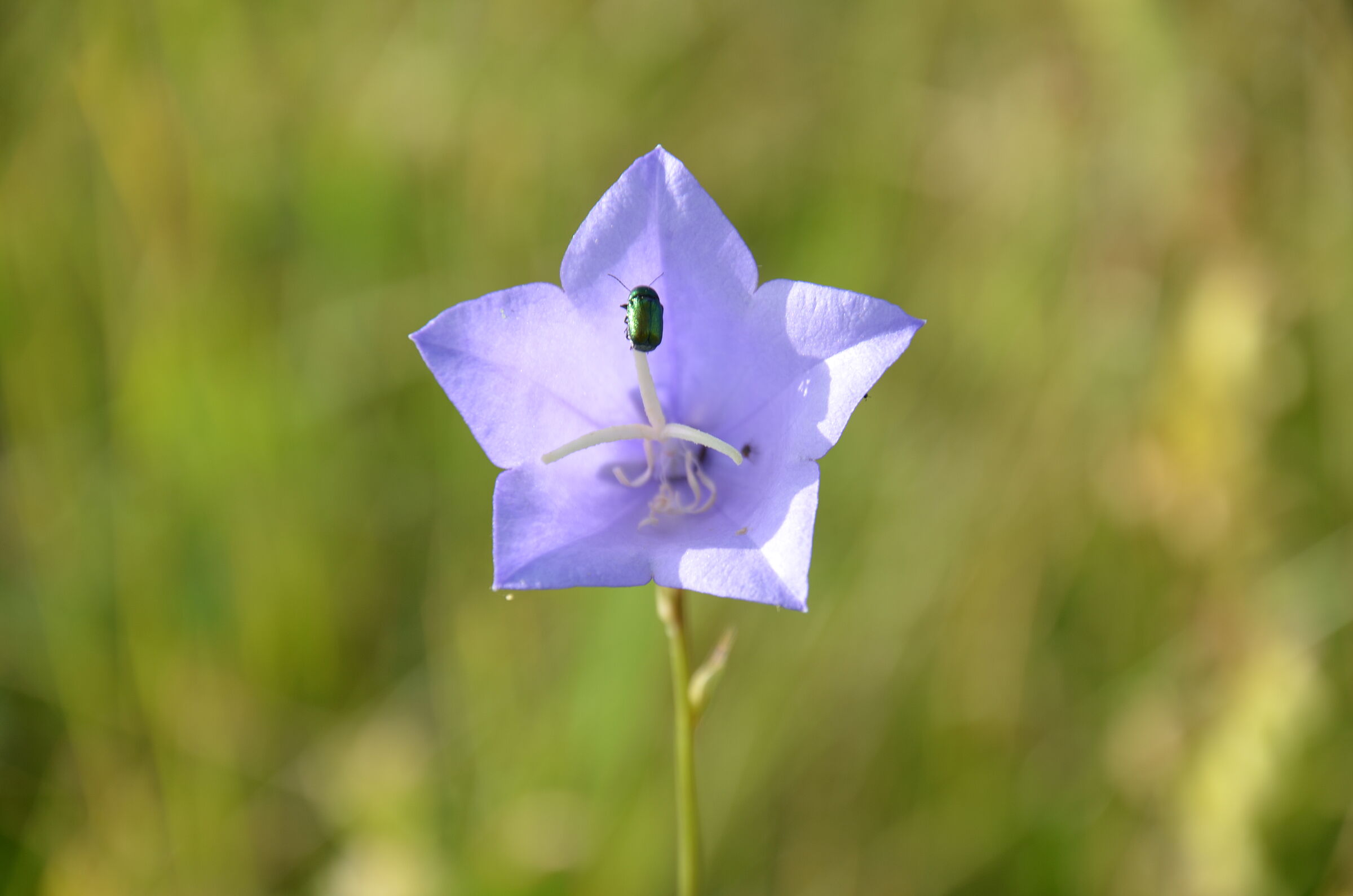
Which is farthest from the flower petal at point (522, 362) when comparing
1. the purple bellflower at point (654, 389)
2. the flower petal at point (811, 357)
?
the flower petal at point (811, 357)

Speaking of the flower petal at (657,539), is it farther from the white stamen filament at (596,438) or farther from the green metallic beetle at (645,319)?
the green metallic beetle at (645,319)

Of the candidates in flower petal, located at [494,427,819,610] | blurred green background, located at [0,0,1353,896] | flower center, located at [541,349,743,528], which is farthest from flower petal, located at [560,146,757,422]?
blurred green background, located at [0,0,1353,896]

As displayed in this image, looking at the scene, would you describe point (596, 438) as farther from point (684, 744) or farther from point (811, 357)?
point (684, 744)

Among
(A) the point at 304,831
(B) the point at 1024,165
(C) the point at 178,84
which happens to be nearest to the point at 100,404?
(C) the point at 178,84

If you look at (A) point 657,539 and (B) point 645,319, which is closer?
(B) point 645,319

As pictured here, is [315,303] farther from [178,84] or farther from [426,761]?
→ [426,761]

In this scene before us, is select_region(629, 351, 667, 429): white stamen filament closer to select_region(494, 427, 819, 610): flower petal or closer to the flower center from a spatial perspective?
the flower center

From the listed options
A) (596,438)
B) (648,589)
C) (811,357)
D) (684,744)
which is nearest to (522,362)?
(596,438)
